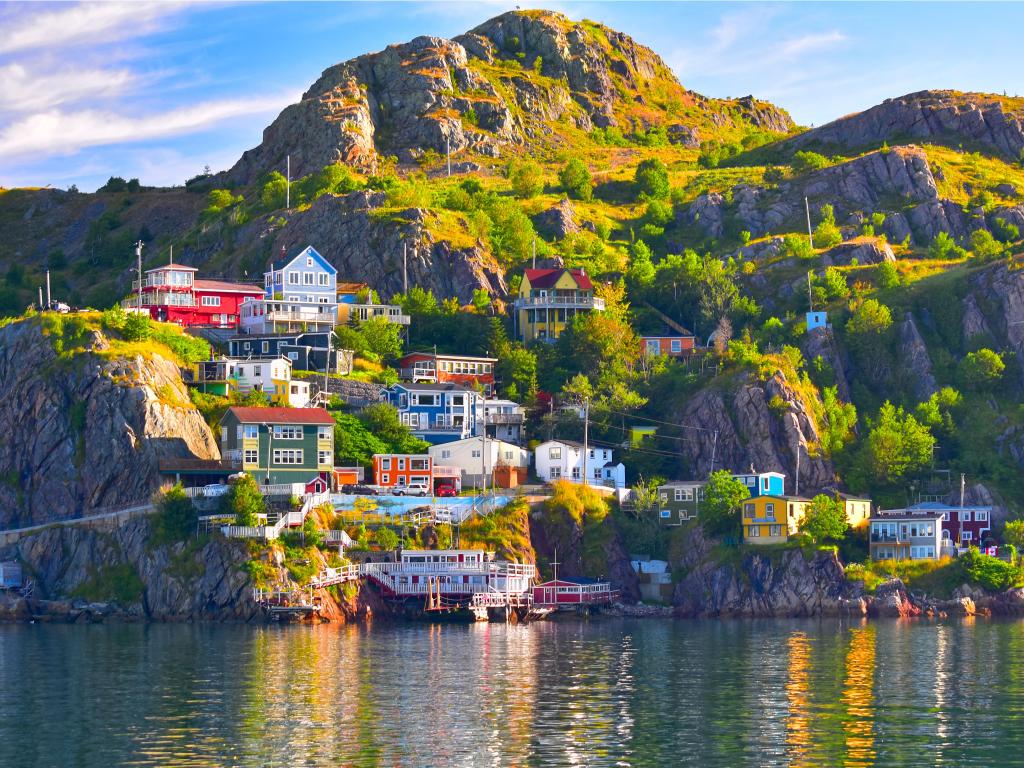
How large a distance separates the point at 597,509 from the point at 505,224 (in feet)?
193

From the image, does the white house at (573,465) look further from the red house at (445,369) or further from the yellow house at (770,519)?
the yellow house at (770,519)

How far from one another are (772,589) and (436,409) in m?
37.2

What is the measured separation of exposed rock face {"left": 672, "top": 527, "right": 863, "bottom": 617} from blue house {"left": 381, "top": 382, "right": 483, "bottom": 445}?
2857cm

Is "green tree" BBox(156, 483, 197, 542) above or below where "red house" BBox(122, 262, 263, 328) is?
below

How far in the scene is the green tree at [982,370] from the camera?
520ft

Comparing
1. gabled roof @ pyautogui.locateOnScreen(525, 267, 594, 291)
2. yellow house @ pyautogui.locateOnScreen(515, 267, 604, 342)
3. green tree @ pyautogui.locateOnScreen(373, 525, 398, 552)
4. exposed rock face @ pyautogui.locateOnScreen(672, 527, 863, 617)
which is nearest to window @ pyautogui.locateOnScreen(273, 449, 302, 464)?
green tree @ pyautogui.locateOnScreen(373, 525, 398, 552)

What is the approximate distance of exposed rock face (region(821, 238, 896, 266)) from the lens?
182m

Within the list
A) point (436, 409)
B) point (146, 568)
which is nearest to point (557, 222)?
point (436, 409)

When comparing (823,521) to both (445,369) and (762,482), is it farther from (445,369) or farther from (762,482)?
(445,369)

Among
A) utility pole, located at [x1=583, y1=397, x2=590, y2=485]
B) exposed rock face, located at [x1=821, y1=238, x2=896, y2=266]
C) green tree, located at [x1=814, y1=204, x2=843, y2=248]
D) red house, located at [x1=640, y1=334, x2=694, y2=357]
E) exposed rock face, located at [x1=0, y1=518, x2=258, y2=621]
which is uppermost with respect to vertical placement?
green tree, located at [x1=814, y1=204, x2=843, y2=248]

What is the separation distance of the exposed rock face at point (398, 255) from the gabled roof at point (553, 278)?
5.31 metres

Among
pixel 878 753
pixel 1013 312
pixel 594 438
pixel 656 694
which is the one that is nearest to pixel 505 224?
pixel 594 438

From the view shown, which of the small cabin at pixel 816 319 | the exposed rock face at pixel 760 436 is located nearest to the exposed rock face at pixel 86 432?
the exposed rock face at pixel 760 436

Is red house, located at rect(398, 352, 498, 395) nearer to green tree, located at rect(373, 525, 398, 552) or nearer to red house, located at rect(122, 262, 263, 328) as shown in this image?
red house, located at rect(122, 262, 263, 328)
